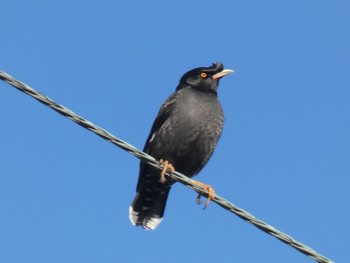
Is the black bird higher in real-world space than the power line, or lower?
higher

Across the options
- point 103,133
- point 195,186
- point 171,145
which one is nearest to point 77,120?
point 103,133

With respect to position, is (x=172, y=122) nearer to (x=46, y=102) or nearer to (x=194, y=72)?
(x=194, y=72)

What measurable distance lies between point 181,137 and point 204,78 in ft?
3.67

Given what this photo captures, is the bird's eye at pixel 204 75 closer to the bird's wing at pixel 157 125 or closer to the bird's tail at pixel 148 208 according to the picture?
the bird's wing at pixel 157 125

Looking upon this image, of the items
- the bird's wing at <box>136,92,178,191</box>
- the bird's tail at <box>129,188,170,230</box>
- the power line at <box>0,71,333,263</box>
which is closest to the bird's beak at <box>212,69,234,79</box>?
the bird's wing at <box>136,92,178,191</box>

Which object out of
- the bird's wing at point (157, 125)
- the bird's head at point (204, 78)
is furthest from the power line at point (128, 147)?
the bird's head at point (204, 78)

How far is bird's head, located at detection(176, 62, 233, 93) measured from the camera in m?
9.08


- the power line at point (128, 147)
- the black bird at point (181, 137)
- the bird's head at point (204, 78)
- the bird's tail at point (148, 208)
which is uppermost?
the bird's head at point (204, 78)

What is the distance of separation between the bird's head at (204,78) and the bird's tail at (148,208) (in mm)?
1385

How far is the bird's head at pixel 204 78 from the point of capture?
9078 millimetres

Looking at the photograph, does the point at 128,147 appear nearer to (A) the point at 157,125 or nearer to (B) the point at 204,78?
(A) the point at 157,125

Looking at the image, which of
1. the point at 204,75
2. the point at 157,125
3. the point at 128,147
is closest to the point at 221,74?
the point at 204,75

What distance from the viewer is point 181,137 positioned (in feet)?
27.4

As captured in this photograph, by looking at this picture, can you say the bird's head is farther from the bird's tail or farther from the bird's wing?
the bird's tail
